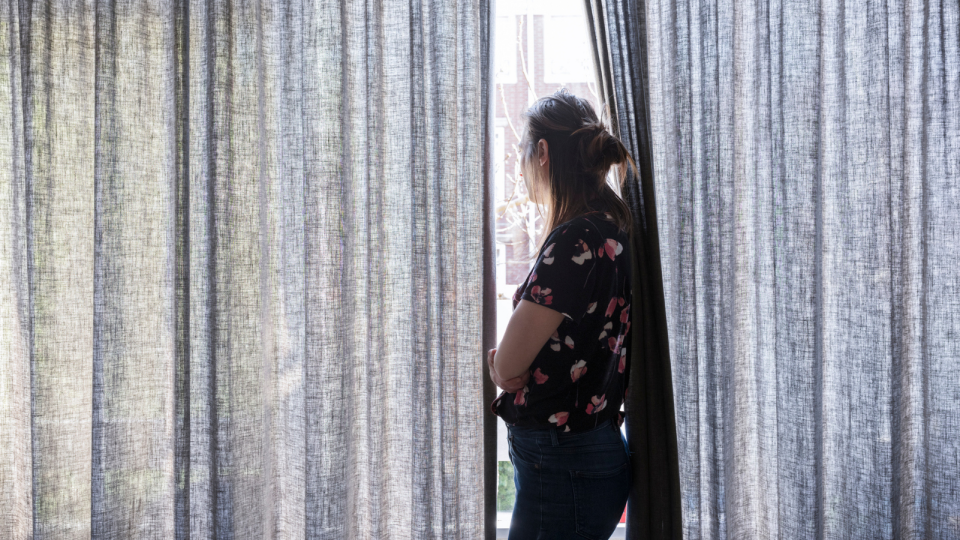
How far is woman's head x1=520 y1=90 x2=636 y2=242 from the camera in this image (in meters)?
1.14

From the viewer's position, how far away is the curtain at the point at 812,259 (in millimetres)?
1370

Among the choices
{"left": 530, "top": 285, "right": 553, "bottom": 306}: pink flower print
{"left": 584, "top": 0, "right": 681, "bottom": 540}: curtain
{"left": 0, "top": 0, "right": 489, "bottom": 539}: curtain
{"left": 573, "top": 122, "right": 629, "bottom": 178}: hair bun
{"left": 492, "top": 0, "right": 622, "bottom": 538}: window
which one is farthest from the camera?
{"left": 492, "top": 0, "right": 622, "bottom": 538}: window

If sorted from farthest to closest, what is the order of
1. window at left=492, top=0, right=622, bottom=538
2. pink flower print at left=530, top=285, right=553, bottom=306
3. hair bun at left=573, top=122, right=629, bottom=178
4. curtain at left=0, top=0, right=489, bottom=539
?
window at left=492, top=0, right=622, bottom=538, curtain at left=0, top=0, right=489, bottom=539, hair bun at left=573, top=122, right=629, bottom=178, pink flower print at left=530, top=285, right=553, bottom=306

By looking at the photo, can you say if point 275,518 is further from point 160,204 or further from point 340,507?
point 160,204

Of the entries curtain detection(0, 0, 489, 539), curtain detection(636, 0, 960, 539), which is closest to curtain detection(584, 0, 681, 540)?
curtain detection(636, 0, 960, 539)

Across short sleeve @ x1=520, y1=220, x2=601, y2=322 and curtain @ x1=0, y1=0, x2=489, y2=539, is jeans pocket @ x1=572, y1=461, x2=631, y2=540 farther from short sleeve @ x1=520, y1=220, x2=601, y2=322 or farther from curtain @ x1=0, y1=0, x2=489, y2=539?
curtain @ x1=0, y1=0, x2=489, y2=539

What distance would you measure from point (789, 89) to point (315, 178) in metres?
1.29

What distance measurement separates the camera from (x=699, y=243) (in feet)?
4.59

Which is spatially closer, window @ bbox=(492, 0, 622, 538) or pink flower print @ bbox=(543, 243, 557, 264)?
pink flower print @ bbox=(543, 243, 557, 264)

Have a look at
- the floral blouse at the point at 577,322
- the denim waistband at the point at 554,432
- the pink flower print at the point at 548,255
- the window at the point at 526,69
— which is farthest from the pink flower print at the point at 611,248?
the window at the point at 526,69

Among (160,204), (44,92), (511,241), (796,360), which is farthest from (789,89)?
(44,92)

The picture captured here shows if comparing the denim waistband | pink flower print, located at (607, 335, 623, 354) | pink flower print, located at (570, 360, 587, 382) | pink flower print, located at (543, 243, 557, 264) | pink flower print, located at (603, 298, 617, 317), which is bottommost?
the denim waistband

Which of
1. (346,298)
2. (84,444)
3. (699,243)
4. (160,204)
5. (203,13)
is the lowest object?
(84,444)

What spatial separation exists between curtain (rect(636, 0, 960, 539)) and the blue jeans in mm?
412
